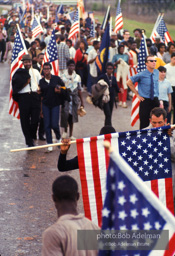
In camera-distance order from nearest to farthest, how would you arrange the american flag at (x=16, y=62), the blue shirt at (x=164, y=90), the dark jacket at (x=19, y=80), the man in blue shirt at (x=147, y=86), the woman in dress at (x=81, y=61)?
the man in blue shirt at (x=147, y=86), the dark jacket at (x=19, y=80), the blue shirt at (x=164, y=90), the american flag at (x=16, y=62), the woman in dress at (x=81, y=61)

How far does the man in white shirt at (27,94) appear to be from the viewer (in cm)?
1165

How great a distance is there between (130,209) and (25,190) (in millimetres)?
5348

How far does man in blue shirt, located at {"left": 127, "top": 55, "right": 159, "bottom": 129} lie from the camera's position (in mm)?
10750

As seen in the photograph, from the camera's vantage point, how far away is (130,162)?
6.36m

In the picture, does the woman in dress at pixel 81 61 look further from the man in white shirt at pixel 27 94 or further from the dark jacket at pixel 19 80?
the dark jacket at pixel 19 80

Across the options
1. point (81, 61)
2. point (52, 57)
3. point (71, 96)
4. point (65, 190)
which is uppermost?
point (65, 190)

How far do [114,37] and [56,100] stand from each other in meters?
8.52

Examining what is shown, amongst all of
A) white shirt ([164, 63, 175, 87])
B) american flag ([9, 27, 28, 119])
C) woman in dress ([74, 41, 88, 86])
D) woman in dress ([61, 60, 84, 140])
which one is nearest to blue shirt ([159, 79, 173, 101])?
white shirt ([164, 63, 175, 87])

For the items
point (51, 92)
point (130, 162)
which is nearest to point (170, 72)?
point (51, 92)

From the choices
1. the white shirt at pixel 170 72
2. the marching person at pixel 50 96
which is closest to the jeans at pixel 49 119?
the marching person at pixel 50 96

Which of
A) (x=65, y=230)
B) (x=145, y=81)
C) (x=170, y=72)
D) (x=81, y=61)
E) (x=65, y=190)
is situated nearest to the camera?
(x=65, y=230)

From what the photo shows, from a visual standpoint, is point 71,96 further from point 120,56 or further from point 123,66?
point 120,56

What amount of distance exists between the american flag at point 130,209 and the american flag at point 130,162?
219cm

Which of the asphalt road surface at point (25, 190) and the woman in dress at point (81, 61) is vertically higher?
the asphalt road surface at point (25, 190)
